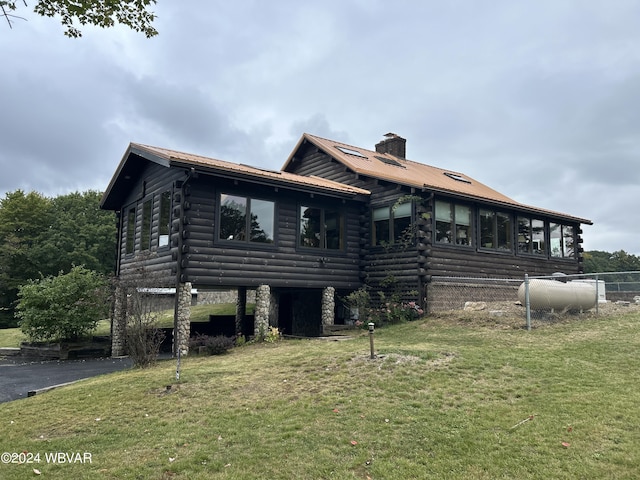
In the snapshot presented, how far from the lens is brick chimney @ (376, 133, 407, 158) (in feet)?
83.7

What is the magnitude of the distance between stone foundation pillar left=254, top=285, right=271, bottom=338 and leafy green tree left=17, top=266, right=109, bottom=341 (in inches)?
233

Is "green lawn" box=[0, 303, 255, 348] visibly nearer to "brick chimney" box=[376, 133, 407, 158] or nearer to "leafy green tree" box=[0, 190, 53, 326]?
"brick chimney" box=[376, 133, 407, 158]

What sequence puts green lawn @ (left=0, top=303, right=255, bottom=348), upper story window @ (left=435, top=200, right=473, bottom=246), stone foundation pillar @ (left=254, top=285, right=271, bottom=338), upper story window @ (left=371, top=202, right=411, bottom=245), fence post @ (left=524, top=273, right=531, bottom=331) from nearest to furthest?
1. fence post @ (left=524, top=273, right=531, bottom=331)
2. stone foundation pillar @ (left=254, top=285, right=271, bottom=338)
3. upper story window @ (left=371, top=202, right=411, bottom=245)
4. upper story window @ (left=435, top=200, right=473, bottom=246)
5. green lawn @ (left=0, top=303, right=255, bottom=348)

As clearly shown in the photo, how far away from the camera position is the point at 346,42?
666 inches

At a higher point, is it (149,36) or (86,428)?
(149,36)

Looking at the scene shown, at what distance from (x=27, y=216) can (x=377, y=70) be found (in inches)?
1431

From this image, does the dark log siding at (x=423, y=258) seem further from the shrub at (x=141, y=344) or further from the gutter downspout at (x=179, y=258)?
the shrub at (x=141, y=344)

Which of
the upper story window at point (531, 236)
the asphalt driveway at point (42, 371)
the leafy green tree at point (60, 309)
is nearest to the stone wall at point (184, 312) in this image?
the asphalt driveway at point (42, 371)

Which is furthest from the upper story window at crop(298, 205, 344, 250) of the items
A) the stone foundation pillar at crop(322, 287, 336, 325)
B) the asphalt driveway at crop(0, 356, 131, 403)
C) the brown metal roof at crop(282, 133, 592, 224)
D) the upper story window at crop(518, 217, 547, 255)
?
the upper story window at crop(518, 217, 547, 255)

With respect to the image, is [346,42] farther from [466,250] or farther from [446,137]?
[446,137]

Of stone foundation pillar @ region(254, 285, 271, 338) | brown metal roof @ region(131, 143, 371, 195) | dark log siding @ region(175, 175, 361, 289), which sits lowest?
stone foundation pillar @ region(254, 285, 271, 338)

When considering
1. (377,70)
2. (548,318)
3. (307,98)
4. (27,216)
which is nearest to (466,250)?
(548,318)

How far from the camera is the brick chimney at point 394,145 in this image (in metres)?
25.5

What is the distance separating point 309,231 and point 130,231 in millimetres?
7262
